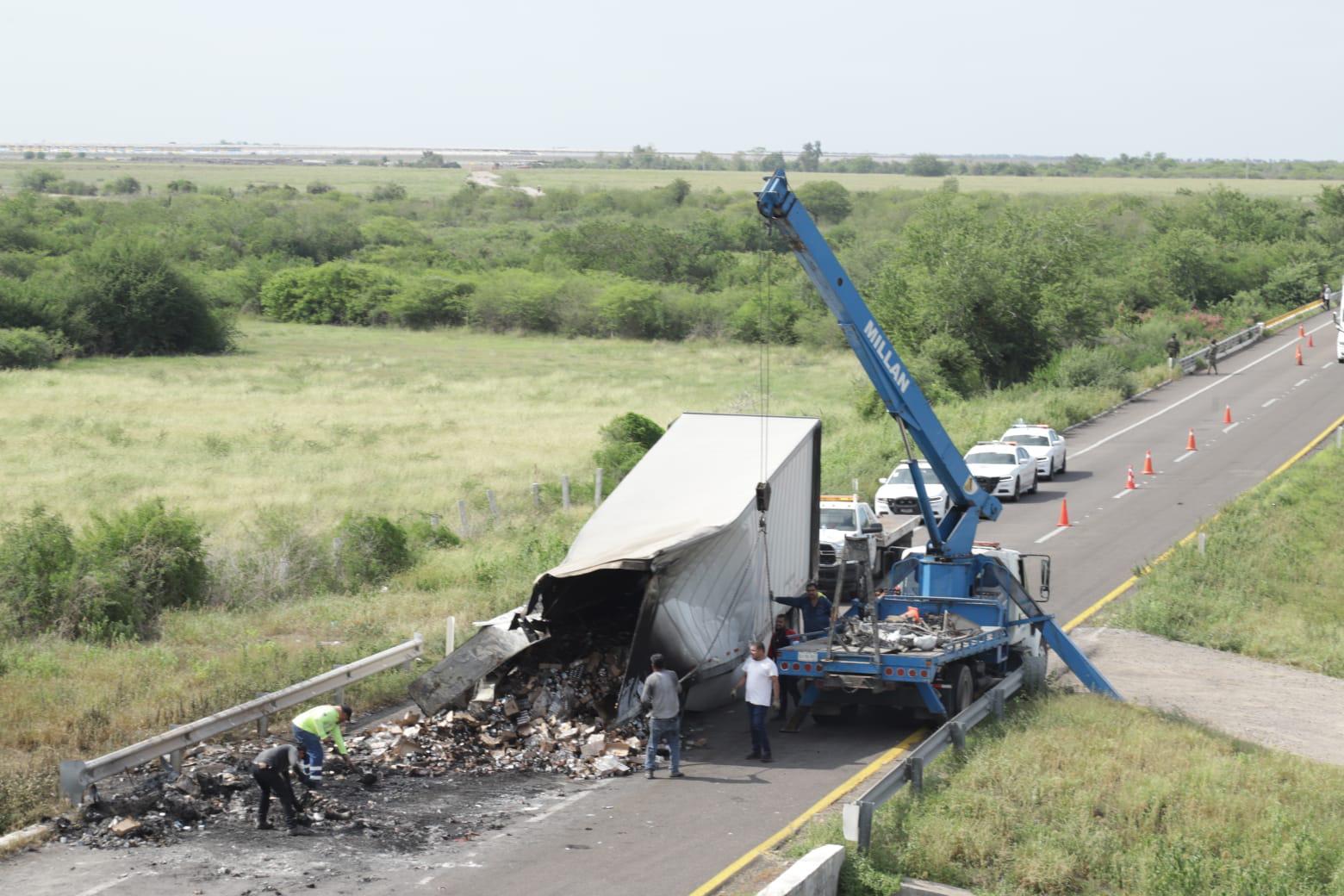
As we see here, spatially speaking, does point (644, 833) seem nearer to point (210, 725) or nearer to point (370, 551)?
point (210, 725)

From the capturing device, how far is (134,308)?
243 ft

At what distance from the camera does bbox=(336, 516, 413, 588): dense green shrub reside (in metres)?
25.1

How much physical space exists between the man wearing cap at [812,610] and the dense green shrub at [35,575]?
33.9 ft

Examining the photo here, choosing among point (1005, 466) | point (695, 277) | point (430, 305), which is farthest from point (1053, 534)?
point (695, 277)

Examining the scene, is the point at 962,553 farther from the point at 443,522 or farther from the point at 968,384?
the point at 968,384

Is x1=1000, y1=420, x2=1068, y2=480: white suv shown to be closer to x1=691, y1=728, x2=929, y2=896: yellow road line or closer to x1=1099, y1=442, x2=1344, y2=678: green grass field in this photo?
x1=1099, y1=442, x2=1344, y2=678: green grass field

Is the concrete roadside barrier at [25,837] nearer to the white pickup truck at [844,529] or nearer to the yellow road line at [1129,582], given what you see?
the white pickup truck at [844,529]

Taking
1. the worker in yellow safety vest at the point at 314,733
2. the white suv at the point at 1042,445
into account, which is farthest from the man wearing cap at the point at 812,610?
the white suv at the point at 1042,445

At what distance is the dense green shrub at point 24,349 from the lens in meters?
65.0

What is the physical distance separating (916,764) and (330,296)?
285 ft

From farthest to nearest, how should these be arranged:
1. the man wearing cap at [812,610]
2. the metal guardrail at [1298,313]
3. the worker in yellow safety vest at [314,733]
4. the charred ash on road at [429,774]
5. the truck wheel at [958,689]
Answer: the metal guardrail at [1298,313] < the man wearing cap at [812,610] < the truck wheel at [958,689] < the worker in yellow safety vest at [314,733] < the charred ash on road at [429,774]

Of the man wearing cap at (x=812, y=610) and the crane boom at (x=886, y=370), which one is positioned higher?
the crane boom at (x=886, y=370)

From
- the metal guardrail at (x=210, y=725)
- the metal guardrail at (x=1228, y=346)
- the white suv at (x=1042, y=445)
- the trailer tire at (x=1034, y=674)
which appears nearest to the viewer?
the metal guardrail at (x=210, y=725)

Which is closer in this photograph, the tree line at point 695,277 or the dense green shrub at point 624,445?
the dense green shrub at point 624,445
